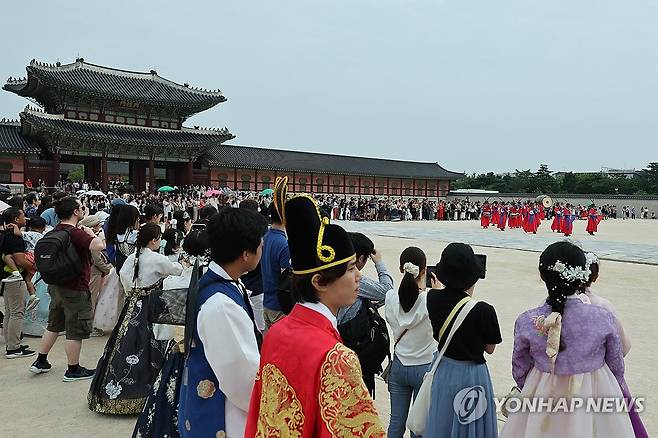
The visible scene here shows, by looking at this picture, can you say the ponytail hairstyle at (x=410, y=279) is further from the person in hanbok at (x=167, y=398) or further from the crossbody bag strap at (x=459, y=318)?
the person in hanbok at (x=167, y=398)

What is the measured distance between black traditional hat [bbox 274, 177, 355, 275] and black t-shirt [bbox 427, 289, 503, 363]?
1178mm

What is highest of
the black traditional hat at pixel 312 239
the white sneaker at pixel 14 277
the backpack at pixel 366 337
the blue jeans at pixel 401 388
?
the black traditional hat at pixel 312 239

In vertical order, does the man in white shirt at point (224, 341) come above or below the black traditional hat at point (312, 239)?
below

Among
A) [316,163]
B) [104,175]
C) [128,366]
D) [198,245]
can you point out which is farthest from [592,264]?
[316,163]

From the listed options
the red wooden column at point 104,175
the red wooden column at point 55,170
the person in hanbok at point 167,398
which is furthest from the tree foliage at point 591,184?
the person in hanbok at point 167,398

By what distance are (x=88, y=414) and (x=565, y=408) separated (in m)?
3.32

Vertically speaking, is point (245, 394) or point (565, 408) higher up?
point (245, 394)

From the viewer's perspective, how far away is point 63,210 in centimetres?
447

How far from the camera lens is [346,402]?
1.34 m

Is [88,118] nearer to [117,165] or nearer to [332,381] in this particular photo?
[117,165]

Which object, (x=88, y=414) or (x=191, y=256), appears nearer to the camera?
(x=191, y=256)

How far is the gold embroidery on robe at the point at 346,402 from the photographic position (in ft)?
4.34

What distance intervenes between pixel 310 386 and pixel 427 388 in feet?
4.47

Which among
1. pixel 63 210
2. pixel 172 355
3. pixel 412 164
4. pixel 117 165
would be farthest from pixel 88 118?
pixel 172 355
